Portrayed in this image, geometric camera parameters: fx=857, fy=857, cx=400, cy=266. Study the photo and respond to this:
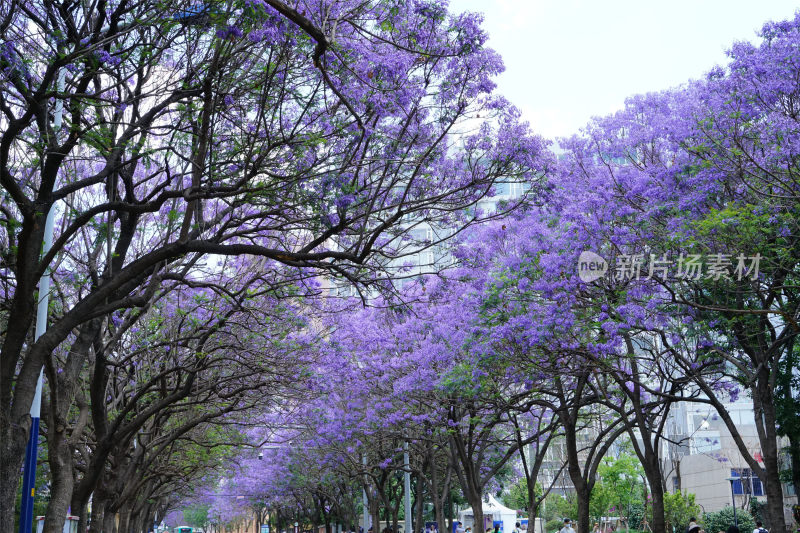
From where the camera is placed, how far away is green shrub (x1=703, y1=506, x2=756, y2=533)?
33.1 metres

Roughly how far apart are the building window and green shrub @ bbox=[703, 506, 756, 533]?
1.03 meters

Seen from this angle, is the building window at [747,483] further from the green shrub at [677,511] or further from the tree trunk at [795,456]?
the tree trunk at [795,456]

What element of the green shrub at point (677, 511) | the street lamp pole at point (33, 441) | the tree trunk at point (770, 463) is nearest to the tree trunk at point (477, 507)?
the tree trunk at point (770, 463)

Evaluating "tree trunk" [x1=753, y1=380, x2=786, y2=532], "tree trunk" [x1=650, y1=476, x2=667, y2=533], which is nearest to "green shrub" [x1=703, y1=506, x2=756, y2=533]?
"tree trunk" [x1=650, y1=476, x2=667, y2=533]

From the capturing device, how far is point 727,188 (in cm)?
1190

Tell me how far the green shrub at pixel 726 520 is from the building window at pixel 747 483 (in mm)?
1027

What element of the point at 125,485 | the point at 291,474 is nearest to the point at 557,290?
the point at 125,485

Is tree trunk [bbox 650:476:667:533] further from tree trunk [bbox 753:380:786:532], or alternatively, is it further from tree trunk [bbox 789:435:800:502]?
tree trunk [bbox 789:435:800:502]

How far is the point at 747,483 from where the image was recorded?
125 ft

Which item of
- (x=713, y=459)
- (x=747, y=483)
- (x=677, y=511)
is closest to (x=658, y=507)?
(x=677, y=511)

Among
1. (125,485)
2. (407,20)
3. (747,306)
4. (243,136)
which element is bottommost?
A: (125,485)

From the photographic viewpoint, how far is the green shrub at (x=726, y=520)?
3306 cm

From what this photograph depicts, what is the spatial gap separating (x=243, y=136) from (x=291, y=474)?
25.5 m

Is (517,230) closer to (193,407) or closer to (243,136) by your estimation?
(193,407)
